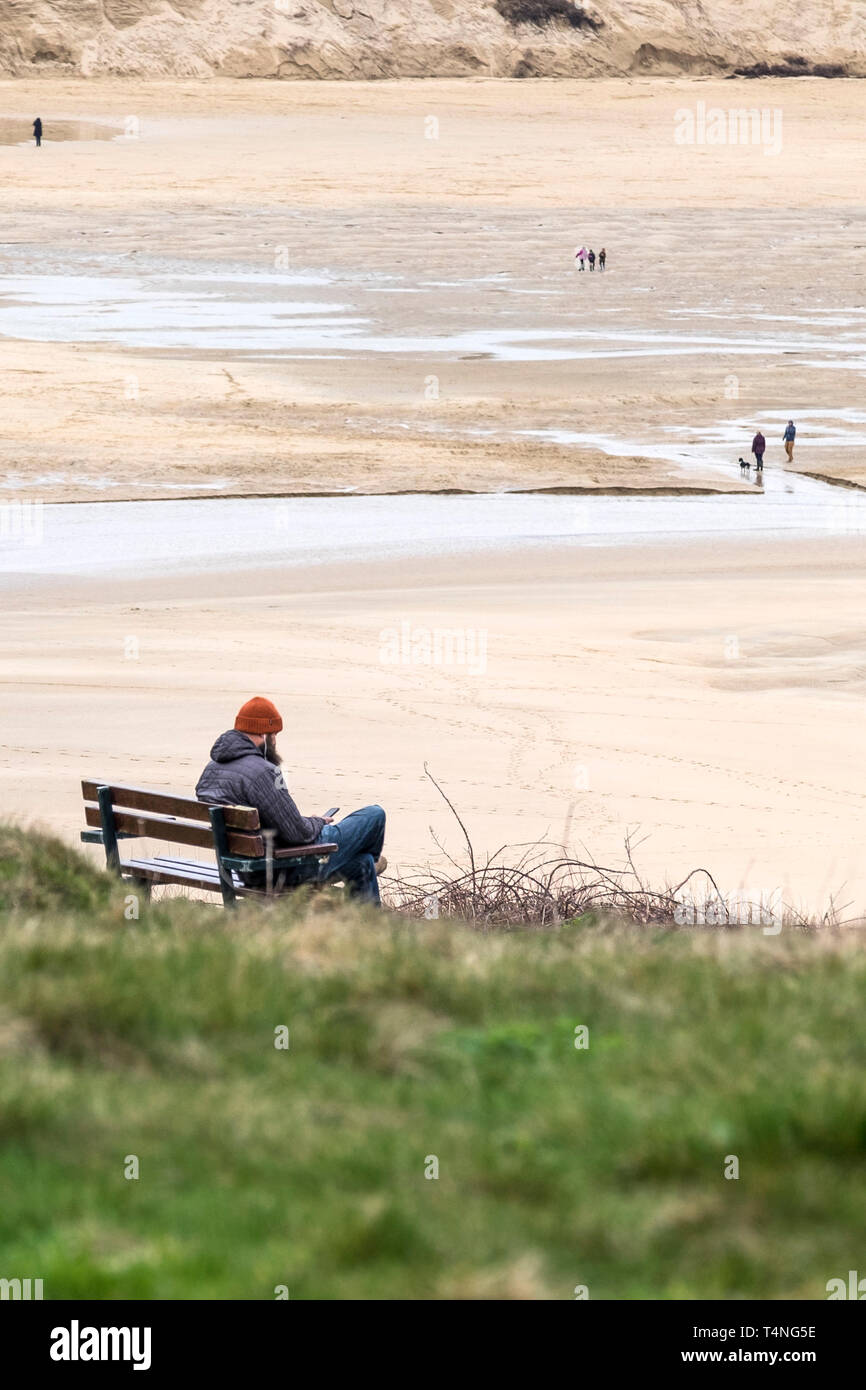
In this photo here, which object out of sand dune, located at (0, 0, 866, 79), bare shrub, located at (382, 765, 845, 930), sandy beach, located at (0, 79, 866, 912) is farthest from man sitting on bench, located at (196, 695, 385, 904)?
sand dune, located at (0, 0, 866, 79)

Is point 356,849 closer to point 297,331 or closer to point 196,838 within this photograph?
point 196,838

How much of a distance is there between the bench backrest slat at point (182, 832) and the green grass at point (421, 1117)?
1687 millimetres

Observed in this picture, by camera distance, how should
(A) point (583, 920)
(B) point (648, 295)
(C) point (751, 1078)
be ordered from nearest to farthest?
(C) point (751, 1078) < (A) point (583, 920) < (B) point (648, 295)

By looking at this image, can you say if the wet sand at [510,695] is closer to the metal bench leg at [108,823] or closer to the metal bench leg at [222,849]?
the metal bench leg at [108,823]

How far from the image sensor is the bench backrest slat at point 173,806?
23.6 feet

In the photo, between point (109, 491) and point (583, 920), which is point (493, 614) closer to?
point (109, 491)

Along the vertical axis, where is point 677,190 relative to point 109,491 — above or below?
above

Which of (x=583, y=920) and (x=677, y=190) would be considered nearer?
(x=583, y=920)

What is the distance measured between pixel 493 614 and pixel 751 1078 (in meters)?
13.9

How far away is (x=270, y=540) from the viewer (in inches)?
861

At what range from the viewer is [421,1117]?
13.0 feet

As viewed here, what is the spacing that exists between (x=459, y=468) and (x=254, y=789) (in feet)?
62.7

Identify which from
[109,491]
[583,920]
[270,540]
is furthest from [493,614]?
[583,920]

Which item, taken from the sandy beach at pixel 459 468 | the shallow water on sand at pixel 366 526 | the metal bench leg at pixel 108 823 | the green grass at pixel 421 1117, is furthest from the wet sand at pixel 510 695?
the green grass at pixel 421 1117
